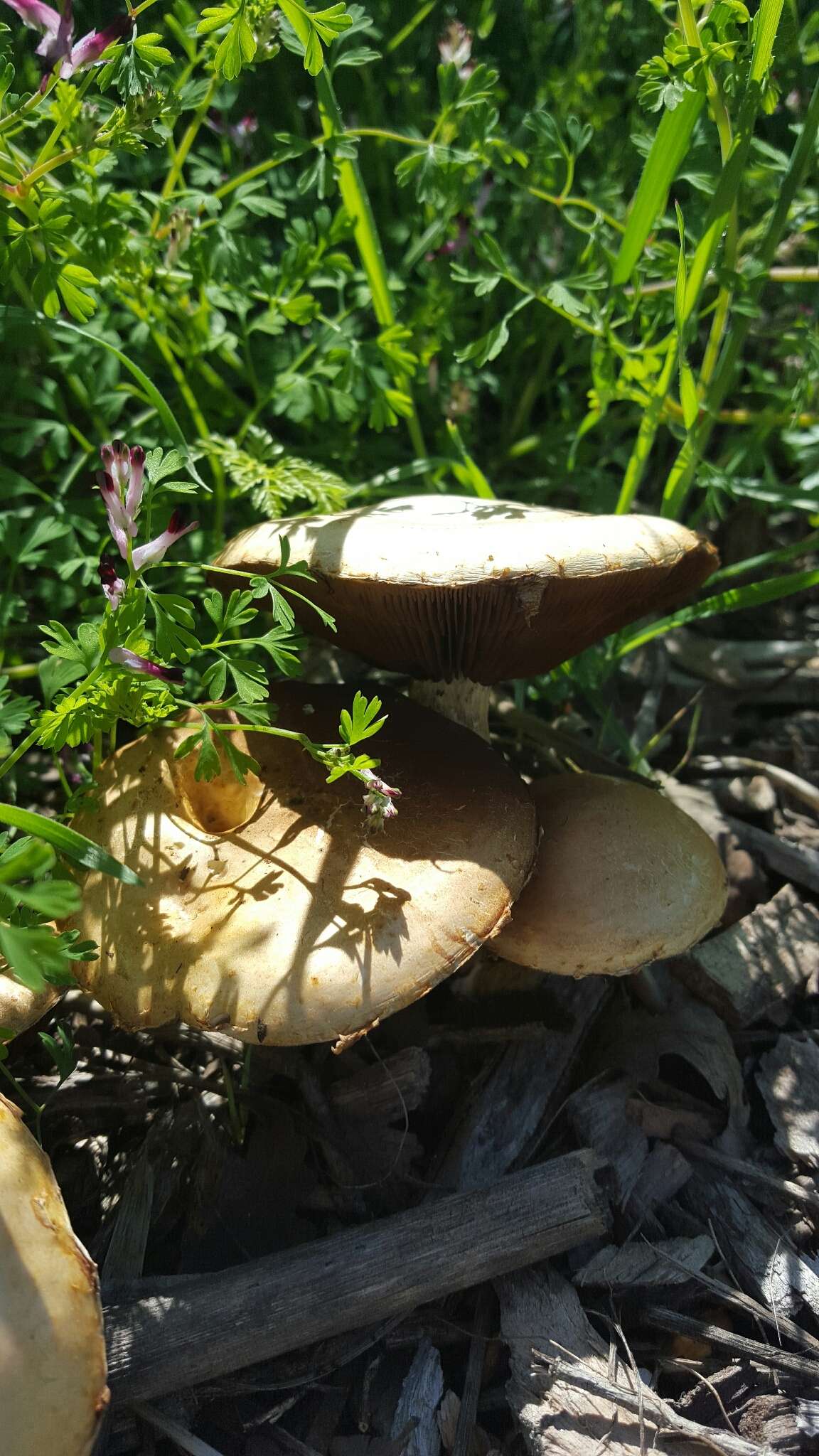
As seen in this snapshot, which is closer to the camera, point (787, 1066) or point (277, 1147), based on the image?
point (277, 1147)

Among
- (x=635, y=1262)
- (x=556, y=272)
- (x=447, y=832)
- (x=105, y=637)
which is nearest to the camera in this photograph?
(x=105, y=637)

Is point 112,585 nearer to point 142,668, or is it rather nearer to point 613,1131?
point 142,668

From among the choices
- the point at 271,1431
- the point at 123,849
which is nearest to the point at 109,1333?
the point at 271,1431

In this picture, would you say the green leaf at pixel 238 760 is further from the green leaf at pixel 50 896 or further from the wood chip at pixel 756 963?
the wood chip at pixel 756 963

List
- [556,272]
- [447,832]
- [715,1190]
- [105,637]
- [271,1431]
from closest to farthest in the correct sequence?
[105,637], [271,1431], [447,832], [715,1190], [556,272]

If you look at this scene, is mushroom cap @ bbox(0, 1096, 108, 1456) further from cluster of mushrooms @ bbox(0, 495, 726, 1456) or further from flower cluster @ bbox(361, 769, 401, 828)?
flower cluster @ bbox(361, 769, 401, 828)

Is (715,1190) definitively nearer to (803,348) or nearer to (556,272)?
(803,348)

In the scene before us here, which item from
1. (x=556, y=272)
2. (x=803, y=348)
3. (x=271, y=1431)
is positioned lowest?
(x=271, y=1431)

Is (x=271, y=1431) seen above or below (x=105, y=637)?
below
